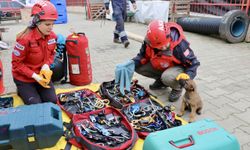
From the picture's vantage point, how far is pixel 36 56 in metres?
2.82

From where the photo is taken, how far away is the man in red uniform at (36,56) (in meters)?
2.62

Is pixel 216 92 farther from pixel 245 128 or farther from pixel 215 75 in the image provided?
pixel 245 128

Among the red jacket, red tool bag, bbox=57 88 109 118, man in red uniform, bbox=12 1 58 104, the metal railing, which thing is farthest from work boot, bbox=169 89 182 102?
the metal railing

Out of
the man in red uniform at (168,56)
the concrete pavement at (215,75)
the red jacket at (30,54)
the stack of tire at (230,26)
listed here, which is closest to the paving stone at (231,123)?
the concrete pavement at (215,75)

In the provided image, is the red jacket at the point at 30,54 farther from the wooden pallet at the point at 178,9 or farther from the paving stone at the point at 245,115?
the wooden pallet at the point at 178,9

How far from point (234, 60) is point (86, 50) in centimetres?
286

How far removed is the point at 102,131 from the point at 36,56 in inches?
44.1

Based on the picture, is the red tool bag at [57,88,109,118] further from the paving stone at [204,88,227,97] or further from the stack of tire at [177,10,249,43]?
the stack of tire at [177,10,249,43]

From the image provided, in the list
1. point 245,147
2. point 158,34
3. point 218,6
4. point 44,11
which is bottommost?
point 245,147

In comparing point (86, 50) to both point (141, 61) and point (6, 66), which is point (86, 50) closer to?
point (141, 61)

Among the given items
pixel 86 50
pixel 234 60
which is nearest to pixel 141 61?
pixel 86 50

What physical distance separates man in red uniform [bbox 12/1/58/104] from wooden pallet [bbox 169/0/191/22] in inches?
234

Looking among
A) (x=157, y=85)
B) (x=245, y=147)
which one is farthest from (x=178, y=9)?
(x=245, y=147)

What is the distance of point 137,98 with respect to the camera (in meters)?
3.09
